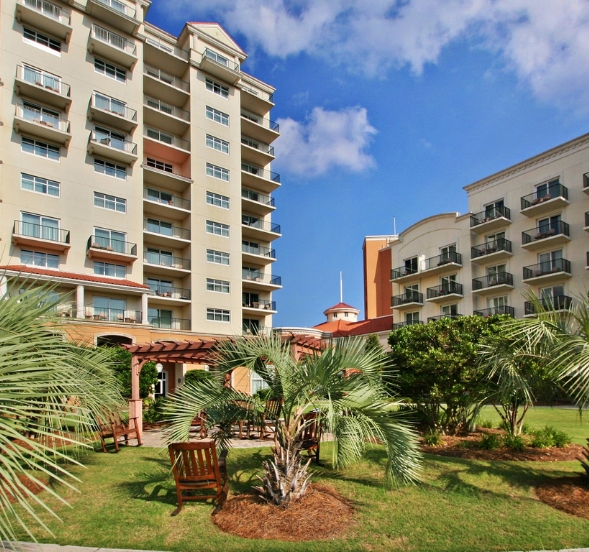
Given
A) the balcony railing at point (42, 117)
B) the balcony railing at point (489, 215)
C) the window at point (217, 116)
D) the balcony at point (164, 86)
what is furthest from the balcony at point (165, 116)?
the balcony railing at point (489, 215)

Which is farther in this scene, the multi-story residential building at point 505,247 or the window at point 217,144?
the window at point 217,144

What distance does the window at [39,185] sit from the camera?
27.4m

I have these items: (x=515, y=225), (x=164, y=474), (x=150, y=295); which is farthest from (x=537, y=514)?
(x=515, y=225)

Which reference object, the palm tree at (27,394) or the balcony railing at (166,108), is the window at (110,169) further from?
the palm tree at (27,394)

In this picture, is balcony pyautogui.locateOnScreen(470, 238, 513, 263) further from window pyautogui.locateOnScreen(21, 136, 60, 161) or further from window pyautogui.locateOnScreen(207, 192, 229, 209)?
window pyautogui.locateOnScreen(21, 136, 60, 161)

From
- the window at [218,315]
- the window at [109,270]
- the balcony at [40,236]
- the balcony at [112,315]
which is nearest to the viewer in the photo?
the balcony at [40,236]

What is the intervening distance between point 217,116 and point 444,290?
23.9m

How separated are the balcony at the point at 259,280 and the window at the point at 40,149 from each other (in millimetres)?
16448

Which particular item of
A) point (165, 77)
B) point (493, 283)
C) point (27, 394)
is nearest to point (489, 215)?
point (493, 283)

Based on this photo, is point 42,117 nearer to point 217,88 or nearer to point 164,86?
point 164,86

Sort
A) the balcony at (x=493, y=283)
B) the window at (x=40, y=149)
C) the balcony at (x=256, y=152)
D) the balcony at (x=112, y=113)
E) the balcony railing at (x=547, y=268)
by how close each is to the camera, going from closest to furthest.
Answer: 1. the window at (x=40, y=149)
2. the balcony at (x=112, y=113)
3. the balcony railing at (x=547, y=268)
4. the balcony at (x=493, y=283)
5. the balcony at (x=256, y=152)

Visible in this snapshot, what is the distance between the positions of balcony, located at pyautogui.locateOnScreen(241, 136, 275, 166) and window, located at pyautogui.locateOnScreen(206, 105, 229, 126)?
2447mm

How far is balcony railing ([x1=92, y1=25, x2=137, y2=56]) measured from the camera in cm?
3162

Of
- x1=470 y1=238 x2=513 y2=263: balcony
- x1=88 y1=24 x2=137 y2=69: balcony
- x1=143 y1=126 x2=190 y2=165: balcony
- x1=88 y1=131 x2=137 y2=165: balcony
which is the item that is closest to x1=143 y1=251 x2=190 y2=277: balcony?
x1=88 y1=131 x2=137 y2=165: balcony
